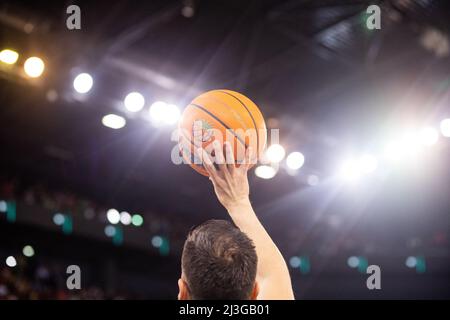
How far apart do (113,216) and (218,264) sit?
1065 centimetres

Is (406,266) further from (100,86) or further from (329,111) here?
(100,86)

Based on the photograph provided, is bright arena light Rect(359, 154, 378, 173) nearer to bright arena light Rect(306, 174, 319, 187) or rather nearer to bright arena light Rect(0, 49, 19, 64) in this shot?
bright arena light Rect(306, 174, 319, 187)

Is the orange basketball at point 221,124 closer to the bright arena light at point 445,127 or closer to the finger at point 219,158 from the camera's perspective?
the finger at point 219,158

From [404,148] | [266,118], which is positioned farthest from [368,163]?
[266,118]

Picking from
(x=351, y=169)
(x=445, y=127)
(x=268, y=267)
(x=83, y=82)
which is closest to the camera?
(x=268, y=267)

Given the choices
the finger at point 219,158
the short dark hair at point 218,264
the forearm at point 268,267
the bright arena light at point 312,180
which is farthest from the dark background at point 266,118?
the short dark hair at point 218,264

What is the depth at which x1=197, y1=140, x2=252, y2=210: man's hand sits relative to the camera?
1.65 meters

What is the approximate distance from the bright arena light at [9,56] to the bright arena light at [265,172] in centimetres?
421

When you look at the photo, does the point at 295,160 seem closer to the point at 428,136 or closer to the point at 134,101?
the point at 428,136

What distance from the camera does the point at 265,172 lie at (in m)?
9.60

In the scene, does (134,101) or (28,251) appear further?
(28,251)

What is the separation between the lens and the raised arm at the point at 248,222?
59.9 inches

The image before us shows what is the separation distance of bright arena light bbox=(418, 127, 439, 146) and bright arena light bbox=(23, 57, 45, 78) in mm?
4622

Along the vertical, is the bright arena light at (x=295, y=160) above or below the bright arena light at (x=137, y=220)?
below
